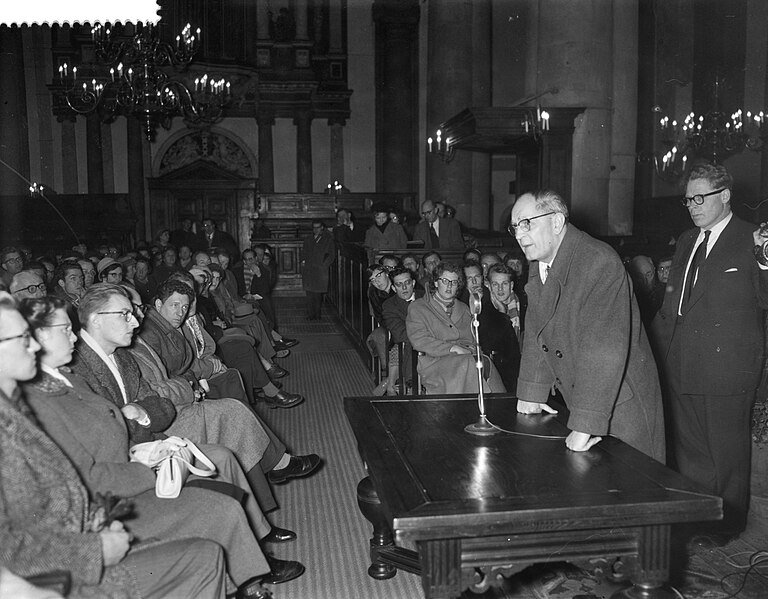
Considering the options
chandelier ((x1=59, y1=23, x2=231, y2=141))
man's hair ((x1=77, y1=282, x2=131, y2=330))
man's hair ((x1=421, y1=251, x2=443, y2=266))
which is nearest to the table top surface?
man's hair ((x1=77, y1=282, x2=131, y2=330))

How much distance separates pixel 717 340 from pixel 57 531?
2914 mm

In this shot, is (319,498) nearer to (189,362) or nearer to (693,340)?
(189,362)

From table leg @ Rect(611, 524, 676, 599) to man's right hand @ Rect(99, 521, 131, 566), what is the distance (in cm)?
145

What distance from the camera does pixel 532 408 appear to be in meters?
2.85

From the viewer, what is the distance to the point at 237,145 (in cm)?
1844

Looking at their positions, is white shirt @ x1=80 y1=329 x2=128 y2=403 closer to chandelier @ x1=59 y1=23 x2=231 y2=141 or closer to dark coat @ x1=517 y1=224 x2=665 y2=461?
dark coat @ x1=517 y1=224 x2=665 y2=461

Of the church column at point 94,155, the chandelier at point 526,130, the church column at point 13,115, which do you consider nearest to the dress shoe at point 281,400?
the chandelier at point 526,130

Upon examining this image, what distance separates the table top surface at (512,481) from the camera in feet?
6.29

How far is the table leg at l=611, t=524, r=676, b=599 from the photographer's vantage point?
6.79ft

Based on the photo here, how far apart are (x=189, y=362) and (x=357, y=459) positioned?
130 cm

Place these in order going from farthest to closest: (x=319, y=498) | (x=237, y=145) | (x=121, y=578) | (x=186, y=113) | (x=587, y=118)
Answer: (x=237, y=145) < (x=186, y=113) < (x=587, y=118) < (x=319, y=498) < (x=121, y=578)

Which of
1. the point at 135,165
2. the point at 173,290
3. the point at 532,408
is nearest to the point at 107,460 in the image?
the point at 532,408

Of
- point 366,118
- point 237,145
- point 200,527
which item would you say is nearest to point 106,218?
point 237,145

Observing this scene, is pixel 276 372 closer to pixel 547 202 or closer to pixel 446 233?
pixel 446 233
